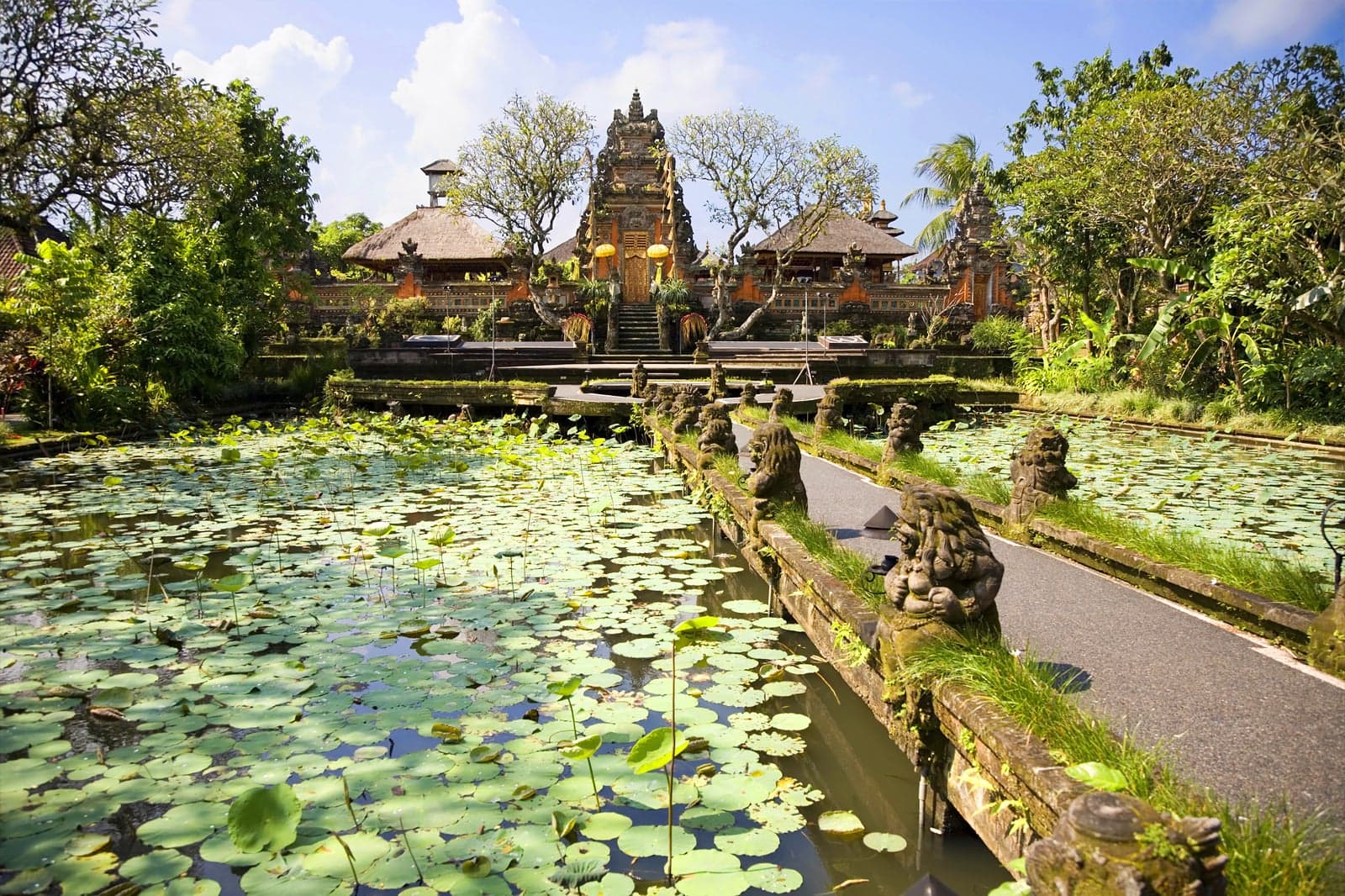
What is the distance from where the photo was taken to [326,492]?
8.25m

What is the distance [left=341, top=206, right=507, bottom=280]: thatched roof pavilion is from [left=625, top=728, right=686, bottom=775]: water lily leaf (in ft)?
93.9

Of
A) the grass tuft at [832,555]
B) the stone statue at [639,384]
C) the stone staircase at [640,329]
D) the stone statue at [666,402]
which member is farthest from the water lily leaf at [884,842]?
the stone staircase at [640,329]

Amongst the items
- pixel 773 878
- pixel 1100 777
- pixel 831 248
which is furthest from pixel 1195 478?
pixel 831 248

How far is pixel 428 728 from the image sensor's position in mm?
3158

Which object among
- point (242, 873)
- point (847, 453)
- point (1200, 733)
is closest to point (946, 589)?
point (1200, 733)

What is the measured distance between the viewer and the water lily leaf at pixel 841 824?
2.75m

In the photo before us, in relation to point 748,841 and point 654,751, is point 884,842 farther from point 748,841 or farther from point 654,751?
point 654,751

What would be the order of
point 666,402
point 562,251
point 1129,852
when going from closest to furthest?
point 1129,852 → point 666,402 → point 562,251

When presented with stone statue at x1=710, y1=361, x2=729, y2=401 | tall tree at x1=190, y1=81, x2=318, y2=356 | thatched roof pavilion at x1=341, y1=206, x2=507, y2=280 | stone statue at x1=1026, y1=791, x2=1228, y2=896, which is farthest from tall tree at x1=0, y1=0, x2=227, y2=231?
thatched roof pavilion at x1=341, y1=206, x2=507, y2=280

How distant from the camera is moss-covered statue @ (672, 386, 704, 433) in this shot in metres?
10.1

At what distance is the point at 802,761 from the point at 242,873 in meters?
1.97

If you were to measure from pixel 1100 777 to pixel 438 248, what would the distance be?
102 ft

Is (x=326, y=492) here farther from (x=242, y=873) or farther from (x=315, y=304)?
(x=315, y=304)

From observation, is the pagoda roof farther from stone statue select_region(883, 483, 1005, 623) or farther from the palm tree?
stone statue select_region(883, 483, 1005, 623)
